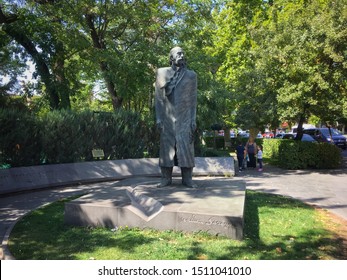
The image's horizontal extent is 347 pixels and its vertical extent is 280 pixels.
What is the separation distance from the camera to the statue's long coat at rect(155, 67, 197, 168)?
7.72 m

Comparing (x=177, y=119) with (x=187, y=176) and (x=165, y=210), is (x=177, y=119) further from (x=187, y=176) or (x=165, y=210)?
(x=165, y=210)

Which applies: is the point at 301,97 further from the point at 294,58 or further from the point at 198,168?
the point at 198,168

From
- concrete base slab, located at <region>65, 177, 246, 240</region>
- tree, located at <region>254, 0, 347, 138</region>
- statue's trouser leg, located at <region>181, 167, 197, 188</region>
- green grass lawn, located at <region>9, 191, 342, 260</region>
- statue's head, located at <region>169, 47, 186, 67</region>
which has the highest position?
tree, located at <region>254, 0, 347, 138</region>

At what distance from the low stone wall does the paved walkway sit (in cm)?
45

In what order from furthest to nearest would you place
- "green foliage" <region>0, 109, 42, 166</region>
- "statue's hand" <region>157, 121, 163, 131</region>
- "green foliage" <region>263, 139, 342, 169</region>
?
1. "green foliage" <region>263, 139, 342, 169</region>
2. "green foliage" <region>0, 109, 42, 166</region>
3. "statue's hand" <region>157, 121, 163, 131</region>

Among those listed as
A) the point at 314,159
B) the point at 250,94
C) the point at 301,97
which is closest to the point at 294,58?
the point at 301,97

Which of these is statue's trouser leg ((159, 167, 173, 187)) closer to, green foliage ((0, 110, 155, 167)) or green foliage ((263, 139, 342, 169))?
green foliage ((0, 110, 155, 167))

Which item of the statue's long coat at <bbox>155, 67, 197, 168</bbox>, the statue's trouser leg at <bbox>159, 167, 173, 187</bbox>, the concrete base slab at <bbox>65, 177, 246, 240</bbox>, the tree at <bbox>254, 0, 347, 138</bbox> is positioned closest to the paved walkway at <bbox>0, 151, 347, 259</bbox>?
the concrete base slab at <bbox>65, 177, 246, 240</bbox>

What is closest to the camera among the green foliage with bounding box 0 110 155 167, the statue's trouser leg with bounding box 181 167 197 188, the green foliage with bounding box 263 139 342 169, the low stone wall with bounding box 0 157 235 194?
the statue's trouser leg with bounding box 181 167 197 188

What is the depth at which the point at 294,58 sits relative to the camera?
15.2 metres

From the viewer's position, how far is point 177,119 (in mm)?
7770

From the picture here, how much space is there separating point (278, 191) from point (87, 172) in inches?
295

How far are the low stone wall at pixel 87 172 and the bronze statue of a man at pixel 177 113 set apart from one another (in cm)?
601

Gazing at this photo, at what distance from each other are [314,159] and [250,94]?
5069 mm
